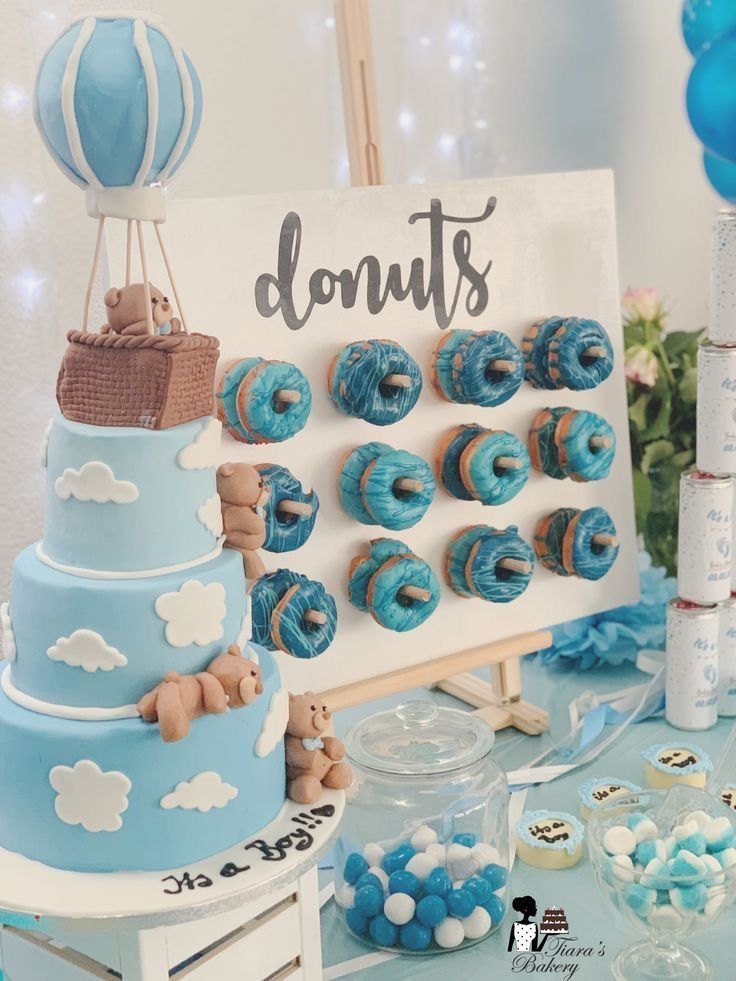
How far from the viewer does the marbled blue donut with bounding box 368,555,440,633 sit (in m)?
1.33

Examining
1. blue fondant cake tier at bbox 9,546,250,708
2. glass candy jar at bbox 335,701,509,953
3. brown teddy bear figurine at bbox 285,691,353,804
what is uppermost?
blue fondant cake tier at bbox 9,546,250,708

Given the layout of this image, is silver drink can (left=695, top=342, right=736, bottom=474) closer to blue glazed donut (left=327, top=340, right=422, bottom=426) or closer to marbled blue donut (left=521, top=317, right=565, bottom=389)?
marbled blue donut (left=521, top=317, right=565, bottom=389)

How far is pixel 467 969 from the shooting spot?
113cm

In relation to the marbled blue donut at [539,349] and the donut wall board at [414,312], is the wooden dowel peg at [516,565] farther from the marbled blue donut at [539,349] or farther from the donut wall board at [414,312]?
the marbled blue donut at [539,349]

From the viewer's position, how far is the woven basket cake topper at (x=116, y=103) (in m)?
0.87

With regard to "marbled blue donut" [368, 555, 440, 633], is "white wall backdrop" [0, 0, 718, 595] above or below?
above

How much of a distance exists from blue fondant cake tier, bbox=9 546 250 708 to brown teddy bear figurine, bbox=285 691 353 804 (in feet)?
0.37

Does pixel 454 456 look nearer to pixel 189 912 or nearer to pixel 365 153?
pixel 365 153

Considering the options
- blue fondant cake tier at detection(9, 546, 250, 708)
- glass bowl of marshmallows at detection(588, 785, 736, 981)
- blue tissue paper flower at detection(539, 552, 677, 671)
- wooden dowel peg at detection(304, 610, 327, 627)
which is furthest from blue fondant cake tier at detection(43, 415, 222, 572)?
blue tissue paper flower at detection(539, 552, 677, 671)

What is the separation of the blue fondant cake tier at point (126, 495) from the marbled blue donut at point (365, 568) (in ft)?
1.41

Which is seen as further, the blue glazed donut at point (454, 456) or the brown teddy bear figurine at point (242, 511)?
the blue glazed donut at point (454, 456)

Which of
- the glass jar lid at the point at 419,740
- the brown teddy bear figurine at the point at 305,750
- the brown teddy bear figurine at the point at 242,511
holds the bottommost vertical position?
the glass jar lid at the point at 419,740

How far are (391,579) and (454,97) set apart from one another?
3.93ft

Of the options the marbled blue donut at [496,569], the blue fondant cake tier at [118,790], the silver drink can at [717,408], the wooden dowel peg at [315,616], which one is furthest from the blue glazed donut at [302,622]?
the silver drink can at [717,408]
